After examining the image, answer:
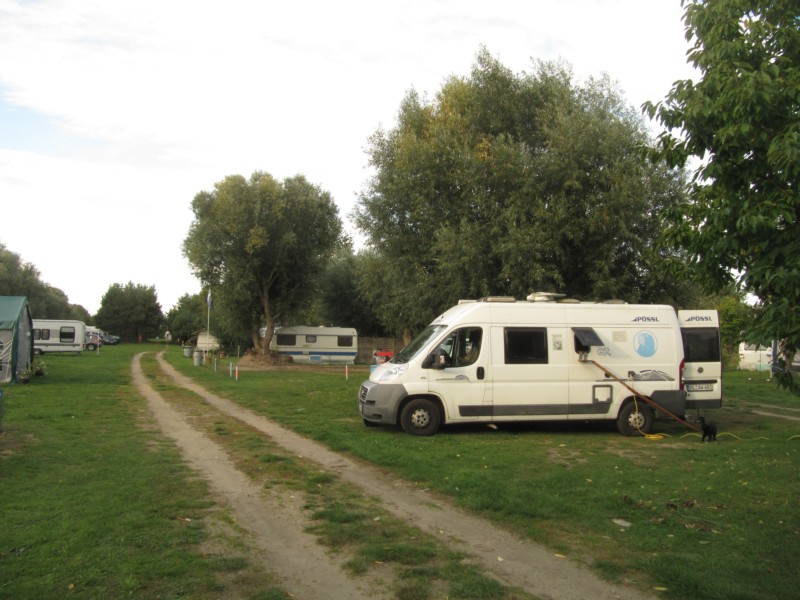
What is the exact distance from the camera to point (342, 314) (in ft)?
166

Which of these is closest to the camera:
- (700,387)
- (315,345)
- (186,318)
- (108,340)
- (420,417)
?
(420,417)

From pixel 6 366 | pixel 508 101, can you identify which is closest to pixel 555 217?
pixel 508 101

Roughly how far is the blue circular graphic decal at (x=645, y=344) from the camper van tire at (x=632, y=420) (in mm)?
947

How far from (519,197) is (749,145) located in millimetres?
11235

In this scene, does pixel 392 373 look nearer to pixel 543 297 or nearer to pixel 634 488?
pixel 543 297

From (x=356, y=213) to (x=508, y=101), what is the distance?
5.49 meters

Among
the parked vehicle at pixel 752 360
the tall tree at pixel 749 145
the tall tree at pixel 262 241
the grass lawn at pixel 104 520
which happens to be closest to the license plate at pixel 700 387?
the tall tree at pixel 749 145

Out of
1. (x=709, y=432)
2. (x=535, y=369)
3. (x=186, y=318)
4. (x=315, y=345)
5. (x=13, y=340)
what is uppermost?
(x=186, y=318)

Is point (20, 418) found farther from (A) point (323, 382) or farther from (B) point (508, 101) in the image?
(B) point (508, 101)

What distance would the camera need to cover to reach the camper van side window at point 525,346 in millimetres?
12141

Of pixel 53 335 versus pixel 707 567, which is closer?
pixel 707 567

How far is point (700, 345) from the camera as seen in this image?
13117mm

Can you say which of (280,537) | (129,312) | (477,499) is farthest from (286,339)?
(129,312)

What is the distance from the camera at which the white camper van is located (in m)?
11.8
